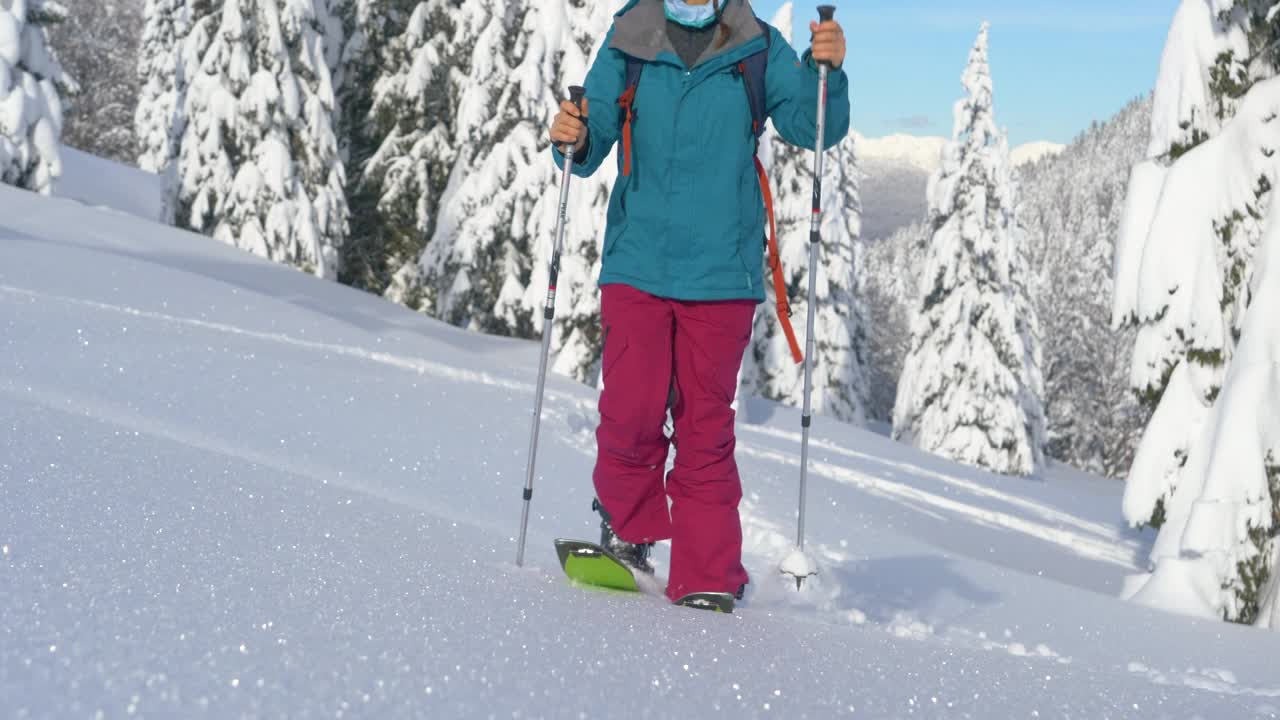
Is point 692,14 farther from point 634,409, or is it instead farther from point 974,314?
point 974,314

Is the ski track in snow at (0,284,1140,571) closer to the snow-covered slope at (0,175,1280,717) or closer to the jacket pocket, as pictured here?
the snow-covered slope at (0,175,1280,717)

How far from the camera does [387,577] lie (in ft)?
9.22

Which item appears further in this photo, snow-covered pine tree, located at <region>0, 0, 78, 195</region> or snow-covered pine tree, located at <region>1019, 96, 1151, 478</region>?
snow-covered pine tree, located at <region>1019, 96, 1151, 478</region>

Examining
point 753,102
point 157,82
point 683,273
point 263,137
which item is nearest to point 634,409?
point 683,273

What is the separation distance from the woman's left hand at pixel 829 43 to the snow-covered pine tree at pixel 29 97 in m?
20.6

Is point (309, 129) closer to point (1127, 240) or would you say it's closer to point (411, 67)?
point (411, 67)

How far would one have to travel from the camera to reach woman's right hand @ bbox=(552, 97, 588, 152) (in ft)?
12.6

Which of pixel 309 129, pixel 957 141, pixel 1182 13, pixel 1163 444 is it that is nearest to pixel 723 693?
pixel 1163 444

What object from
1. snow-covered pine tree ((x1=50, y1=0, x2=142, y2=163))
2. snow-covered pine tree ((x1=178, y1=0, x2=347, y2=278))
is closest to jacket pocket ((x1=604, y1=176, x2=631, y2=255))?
snow-covered pine tree ((x1=178, y1=0, x2=347, y2=278))

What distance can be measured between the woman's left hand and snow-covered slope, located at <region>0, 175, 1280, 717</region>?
184 cm

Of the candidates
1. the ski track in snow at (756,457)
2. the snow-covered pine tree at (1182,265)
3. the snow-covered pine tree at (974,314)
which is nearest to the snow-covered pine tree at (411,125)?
the snow-covered pine tree at (974,314)

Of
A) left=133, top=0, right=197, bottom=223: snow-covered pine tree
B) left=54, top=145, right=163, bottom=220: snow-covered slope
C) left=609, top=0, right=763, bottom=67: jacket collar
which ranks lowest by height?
left=609, top=0, right=763, bottom=67: jacket collar

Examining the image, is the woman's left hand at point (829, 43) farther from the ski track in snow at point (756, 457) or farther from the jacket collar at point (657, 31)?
the ski track in snow at point (756, 457)

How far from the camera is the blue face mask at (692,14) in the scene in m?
3.80
